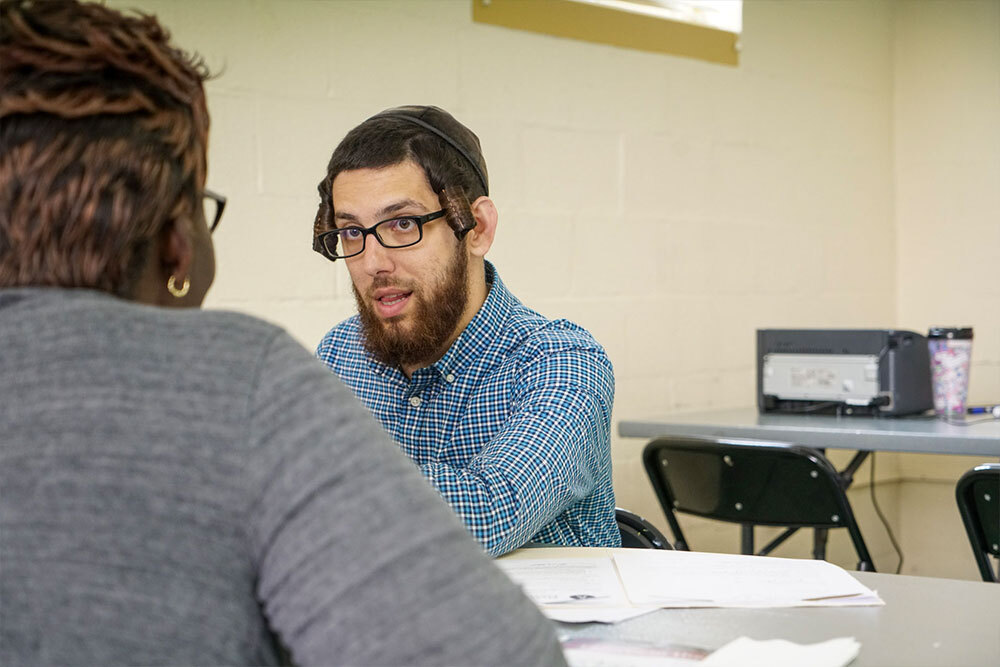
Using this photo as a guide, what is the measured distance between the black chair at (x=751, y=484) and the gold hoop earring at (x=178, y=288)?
1.70 meters

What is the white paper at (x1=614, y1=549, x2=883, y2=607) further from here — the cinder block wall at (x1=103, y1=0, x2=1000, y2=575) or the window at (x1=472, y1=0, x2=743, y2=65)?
the window at (x1=472, y1=0, x2=743, y2=65)

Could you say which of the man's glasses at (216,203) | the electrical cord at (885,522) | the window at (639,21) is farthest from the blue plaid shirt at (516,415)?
the electrical cord at (885,522)

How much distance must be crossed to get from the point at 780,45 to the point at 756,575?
9.28ft

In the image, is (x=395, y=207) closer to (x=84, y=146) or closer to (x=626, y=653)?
(x=626, y=653)

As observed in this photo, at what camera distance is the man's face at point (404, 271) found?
1692 mm

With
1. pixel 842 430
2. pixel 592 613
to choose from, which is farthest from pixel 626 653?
pixel 842 430

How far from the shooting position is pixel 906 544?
13.4ft

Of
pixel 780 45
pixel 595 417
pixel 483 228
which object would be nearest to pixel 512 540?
pixel 595 417

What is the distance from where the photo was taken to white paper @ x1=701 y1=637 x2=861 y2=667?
3.10ft

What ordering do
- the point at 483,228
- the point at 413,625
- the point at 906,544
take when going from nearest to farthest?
the point at 413,625, the point at 483,228, the point at 906,544

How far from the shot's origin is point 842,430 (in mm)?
2672

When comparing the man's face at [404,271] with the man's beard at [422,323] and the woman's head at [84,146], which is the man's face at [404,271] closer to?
the man's beard at [422,323]

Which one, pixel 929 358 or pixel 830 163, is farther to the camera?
pixel 830 163

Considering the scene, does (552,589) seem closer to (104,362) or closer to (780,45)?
(104,362)
